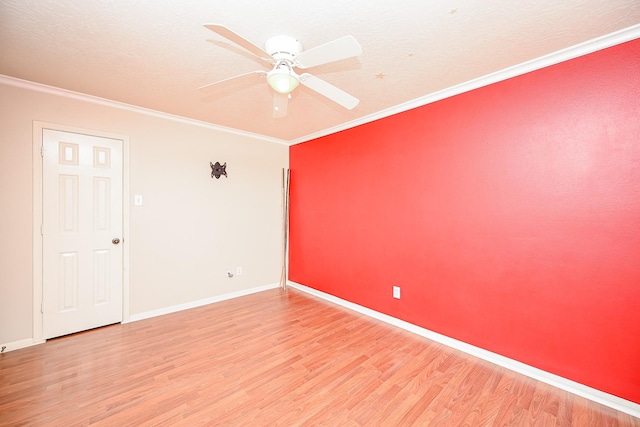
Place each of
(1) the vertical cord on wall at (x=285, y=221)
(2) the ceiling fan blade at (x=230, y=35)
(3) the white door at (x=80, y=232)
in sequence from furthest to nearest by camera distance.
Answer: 1. (1) the vertical cord on wall at (x=285, y=221)
2. (3) the white door at (x=80, y=232)
3. (2) the ceiling fan blade at (x=230, y=35)

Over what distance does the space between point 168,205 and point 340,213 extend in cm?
223

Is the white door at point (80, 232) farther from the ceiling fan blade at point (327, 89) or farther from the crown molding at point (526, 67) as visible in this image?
the crown molding at point (526, 67)

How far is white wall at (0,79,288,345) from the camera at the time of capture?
7.84ft

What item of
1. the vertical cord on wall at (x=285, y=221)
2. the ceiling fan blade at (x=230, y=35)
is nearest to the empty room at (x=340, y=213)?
the ceiling fan blade at (x=230, y=35)

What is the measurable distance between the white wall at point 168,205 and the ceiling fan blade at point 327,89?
225cm

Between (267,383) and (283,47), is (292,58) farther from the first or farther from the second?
(267,383)

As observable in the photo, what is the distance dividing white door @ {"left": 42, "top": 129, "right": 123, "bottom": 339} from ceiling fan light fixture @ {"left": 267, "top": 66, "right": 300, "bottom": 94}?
232cm

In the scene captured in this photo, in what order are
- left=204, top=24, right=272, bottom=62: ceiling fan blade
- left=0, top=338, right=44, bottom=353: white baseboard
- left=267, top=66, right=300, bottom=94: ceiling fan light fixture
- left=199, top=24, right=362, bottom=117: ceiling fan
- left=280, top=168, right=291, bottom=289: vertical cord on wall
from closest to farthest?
left=204, top=24, right=272, bottom=62: ceiling fan blade < left=199, top=24, right=362, bottom=117: ceiling fan < left=267, top=66, right=300, bottom=94: ceiling fan light fixture < left=0, top=338, right=44, bottom=353: white baseboard < left=280, top=168, right=291, bottom=289: vertical cord on wall

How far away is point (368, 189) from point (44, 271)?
11.5ft

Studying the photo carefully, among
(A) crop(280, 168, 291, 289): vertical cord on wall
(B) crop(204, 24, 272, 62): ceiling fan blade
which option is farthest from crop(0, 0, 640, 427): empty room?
(A) crop(280, 168, 291, 289): vertical cord on wall

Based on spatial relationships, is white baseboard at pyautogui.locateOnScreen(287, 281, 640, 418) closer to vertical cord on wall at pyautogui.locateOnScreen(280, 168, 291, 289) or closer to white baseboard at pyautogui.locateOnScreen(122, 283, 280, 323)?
vertical cord on wall at pyautogui.locateOnScreen(280, 168, 291, 289)

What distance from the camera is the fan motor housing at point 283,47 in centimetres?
170

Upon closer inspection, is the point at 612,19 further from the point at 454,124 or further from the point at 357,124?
the point at 357,124

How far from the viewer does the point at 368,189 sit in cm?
325
